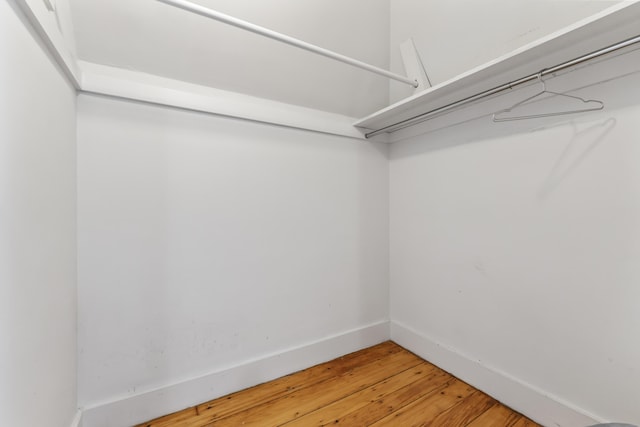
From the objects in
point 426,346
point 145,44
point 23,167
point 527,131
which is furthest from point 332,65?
point 426,346

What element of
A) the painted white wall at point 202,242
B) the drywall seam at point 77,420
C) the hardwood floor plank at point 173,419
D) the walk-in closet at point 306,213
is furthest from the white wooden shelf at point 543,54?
the drywall seam at point 77,420

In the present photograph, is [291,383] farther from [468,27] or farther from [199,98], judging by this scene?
[468,27]

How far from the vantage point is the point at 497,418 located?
1273 millimetres

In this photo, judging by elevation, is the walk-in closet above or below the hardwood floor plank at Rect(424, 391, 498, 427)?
above

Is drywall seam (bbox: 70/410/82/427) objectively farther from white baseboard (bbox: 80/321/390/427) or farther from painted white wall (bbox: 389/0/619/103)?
painted white wall (bbox: 389/0/619/103)

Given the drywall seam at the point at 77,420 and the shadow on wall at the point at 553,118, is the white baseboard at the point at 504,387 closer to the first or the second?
the shadow on wall at the point at 553,118

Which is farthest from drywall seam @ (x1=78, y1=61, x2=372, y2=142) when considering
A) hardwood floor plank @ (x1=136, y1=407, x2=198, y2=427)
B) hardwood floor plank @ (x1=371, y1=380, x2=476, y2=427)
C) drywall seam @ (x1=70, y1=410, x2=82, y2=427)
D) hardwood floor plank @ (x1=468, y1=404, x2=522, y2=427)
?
hardwood floor plank @ (x1=468, y1=404, x2=522, y2=427)

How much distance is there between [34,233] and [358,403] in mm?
1528

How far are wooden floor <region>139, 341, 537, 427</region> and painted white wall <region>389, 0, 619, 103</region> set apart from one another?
1.85m

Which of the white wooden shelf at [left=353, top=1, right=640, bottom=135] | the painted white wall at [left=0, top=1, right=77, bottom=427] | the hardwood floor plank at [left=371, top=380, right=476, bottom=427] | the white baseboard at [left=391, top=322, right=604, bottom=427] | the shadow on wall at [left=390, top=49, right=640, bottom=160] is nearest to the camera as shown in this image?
the painted white wall at [left=0, top=1, right=77, bottom=427]

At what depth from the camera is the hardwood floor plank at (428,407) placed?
4.12ft

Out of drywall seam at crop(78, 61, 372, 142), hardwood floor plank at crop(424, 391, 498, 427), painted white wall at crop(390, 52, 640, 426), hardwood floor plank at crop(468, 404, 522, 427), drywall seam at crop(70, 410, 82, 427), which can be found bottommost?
hardwood floor plank at crop(468, 404, 522, 427)

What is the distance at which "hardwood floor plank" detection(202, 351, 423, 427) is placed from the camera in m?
1.28

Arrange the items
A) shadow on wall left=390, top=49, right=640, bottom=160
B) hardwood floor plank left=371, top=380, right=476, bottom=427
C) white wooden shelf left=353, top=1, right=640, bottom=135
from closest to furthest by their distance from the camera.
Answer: white wooden shelf left=353, top=1, right=640, bottom=135 < shadow on wall left=390, top=49, right=640, bottom=160 < hardwood floor plank left=371, top=380, right=476, bottom=427
